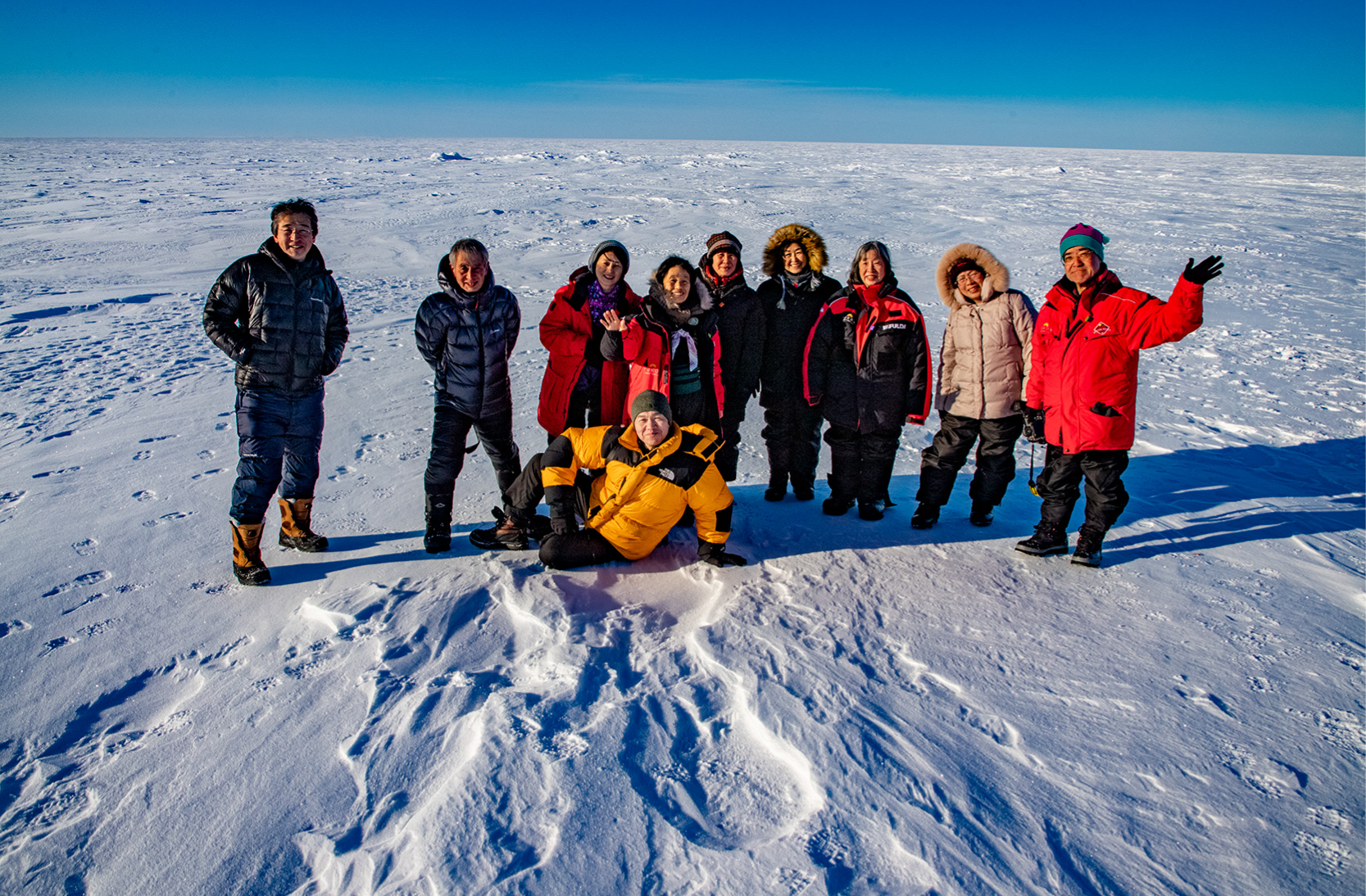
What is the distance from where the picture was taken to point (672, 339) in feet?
11.0

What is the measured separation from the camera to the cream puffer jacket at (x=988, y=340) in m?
3.42

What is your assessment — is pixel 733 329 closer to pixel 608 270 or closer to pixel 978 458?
pixel 608 270

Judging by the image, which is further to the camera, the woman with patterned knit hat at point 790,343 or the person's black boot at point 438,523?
the woman with patterned knit hat at point 790,343

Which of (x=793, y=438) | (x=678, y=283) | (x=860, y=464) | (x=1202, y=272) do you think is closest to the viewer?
(x=1202, y=272)

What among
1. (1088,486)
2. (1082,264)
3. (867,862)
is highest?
(1082,264)

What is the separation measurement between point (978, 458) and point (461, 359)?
2.65 m

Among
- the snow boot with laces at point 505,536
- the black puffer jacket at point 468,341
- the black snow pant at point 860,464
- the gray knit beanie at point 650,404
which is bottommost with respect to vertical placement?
the snow boot with laces at point 505,536

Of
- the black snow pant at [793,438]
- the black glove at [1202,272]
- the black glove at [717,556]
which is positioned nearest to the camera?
the black glove at [1202,272]

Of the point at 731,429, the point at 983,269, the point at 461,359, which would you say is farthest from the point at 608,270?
the point at 983,269

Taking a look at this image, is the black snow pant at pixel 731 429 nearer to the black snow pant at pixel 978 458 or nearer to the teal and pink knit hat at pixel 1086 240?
the black snow pant at pixel 978 458

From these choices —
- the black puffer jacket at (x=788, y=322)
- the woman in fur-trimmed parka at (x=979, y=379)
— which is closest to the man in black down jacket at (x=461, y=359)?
the black puffer jacket at (x=788, y=322)

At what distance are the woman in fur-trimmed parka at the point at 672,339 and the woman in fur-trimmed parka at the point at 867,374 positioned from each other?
631 millimetres

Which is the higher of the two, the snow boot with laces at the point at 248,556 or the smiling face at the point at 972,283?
the smiling face at the point at 972,283

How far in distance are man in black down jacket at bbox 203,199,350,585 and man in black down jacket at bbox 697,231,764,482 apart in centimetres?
176
